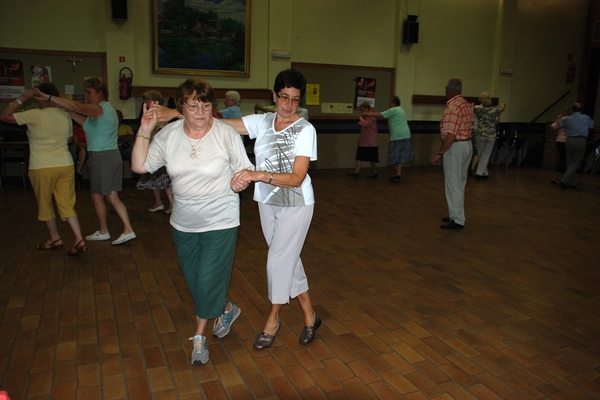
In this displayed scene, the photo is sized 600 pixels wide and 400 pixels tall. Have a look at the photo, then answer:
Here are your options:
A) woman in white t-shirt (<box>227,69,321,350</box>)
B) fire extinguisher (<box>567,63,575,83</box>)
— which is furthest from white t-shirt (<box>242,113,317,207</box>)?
fire extinguisher (<box>567,63,575,83</box>)

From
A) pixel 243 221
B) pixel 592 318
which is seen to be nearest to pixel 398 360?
pixel 592 318

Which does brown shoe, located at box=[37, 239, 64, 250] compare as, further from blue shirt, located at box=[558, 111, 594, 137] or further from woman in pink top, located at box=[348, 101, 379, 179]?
blue shirt, located at box=[558, 111, 594, 137]

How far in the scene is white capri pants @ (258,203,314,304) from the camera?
2.66m

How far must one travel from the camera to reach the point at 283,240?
2.68 metres

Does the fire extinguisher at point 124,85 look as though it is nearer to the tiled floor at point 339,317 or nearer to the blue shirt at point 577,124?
the tiled floor at point 339,317

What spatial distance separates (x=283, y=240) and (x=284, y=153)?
0.46 meters

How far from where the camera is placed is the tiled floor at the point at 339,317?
8.45 ft

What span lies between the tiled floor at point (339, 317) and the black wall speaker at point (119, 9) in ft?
12.4

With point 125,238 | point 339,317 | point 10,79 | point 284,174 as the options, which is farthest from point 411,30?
point 284,174

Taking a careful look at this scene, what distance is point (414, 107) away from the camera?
11117 millimetres

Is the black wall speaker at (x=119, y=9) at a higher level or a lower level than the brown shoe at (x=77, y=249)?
higher

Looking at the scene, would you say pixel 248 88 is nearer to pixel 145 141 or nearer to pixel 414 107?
pixel 414 107

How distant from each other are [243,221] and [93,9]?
490cm

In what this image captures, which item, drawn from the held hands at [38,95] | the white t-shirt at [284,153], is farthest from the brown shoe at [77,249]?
the white t-shirt at [284,153]
